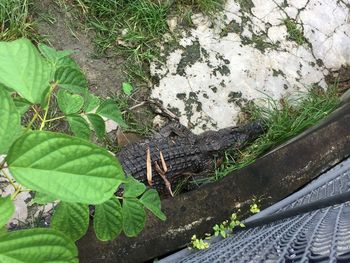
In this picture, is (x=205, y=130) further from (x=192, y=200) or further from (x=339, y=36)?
(x=339, y=36)

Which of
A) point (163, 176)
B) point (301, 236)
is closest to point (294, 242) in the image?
point (301, 236)

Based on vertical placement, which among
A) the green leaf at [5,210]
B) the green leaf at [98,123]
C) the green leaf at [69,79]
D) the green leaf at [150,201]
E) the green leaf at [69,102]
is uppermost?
the green leaf at [5,210]

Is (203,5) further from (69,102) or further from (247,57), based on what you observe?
(69,102)

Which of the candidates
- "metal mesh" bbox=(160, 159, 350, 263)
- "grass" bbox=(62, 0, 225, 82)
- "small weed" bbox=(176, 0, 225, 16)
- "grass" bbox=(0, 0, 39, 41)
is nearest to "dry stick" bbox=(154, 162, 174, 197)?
"metal mesh" bbox=(160, 159, 350, 263)

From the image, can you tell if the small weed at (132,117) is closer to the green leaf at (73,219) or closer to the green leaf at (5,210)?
the green leaf at (73,219)

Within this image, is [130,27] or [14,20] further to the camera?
[130,27]

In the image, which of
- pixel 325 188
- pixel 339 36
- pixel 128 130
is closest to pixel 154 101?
pixel 128 130

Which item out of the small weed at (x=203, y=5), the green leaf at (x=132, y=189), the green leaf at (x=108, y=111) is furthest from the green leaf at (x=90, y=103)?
the small weed at (x=203, y=5)
